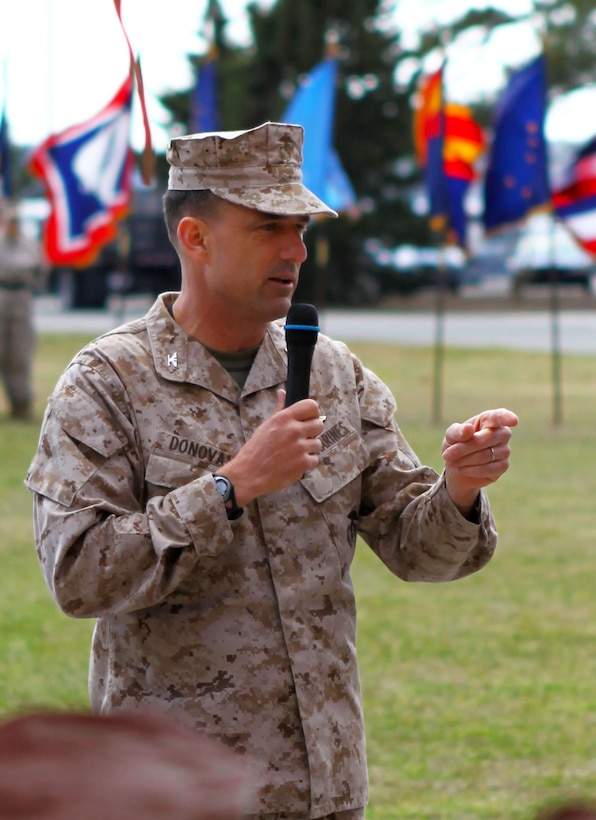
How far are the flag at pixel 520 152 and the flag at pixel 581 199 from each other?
0.24 metres

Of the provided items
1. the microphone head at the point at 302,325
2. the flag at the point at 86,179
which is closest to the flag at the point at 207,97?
the flag at the point at 86,179

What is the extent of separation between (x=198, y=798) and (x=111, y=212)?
50.0ft

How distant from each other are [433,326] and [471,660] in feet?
78.5

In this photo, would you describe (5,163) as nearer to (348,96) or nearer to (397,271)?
(348,96)

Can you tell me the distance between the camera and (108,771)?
0.97 metres

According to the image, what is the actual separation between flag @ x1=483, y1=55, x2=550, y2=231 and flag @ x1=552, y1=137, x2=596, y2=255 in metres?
0.24

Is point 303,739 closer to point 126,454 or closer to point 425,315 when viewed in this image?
point 126,454

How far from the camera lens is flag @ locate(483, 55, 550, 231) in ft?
48.2

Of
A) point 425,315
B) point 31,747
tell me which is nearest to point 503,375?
point 425,315

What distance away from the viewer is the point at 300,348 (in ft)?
8.58

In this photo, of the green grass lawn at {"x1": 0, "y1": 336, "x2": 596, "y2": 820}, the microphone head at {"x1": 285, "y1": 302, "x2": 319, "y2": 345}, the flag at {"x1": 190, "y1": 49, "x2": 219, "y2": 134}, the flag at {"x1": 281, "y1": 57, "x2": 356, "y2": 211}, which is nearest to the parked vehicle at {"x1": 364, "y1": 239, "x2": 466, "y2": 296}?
the flag at {"x1": 190, "y1": 49, "x2": 219, "y2": 134}

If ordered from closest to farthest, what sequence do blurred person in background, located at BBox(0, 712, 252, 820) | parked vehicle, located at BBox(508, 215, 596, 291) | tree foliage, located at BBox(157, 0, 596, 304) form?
blurred person in background, located at BBox(0, 712, 252, 820) → tree foliage, located at BBox(157, 0, 596, 304) → parked vehicle, located at BBox(508, 215, 596, 291)

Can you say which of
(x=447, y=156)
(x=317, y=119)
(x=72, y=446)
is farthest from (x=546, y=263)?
(x=72, y=446)

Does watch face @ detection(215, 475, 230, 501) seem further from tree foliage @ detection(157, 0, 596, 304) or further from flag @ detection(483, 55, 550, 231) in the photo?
tree foliage @ detection(157, 0, 596, 304)
